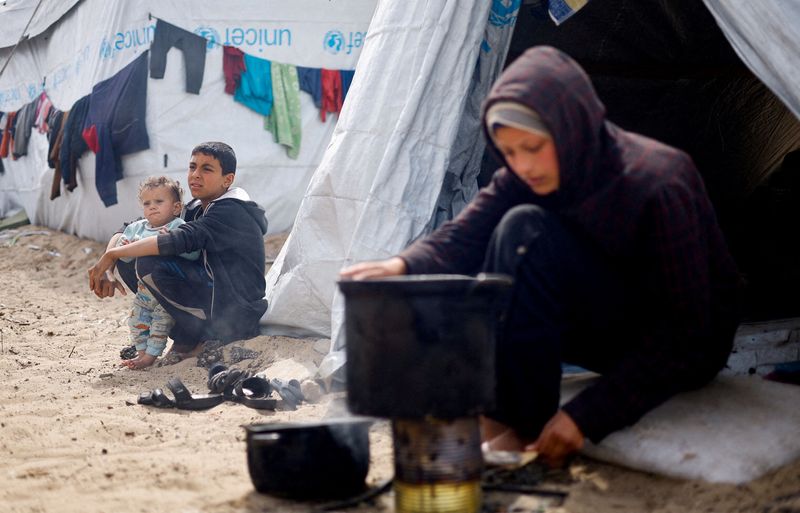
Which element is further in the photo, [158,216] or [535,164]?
[158,216]

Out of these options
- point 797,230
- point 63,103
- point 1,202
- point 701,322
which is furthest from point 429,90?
point 1,202

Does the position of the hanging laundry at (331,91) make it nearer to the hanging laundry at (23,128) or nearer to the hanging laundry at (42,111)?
the hanging laundry at (42,111)

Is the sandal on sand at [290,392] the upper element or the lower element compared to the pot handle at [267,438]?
lower

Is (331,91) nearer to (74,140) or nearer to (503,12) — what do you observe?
(74,140)

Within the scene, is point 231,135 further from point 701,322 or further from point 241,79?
point 701,322

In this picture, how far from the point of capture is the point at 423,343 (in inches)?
65.4

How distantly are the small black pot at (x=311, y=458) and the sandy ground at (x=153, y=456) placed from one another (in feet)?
0.14

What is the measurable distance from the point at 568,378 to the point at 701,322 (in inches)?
24.4

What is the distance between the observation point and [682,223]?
6.39ft

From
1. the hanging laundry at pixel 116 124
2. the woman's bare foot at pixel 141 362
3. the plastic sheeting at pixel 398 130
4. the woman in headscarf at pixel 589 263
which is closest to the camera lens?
the woman in headscarf at pixel 589 263

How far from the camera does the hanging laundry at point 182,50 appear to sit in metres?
7.30

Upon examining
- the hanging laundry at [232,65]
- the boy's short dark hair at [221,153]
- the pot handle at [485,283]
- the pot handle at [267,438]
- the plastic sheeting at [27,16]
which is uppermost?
the plastic sheeting at [27,16]

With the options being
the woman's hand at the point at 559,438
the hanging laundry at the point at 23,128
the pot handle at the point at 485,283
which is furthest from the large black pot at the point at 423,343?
the hanging laundry at the point at 23,128

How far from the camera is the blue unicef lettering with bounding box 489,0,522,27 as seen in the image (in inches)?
140
